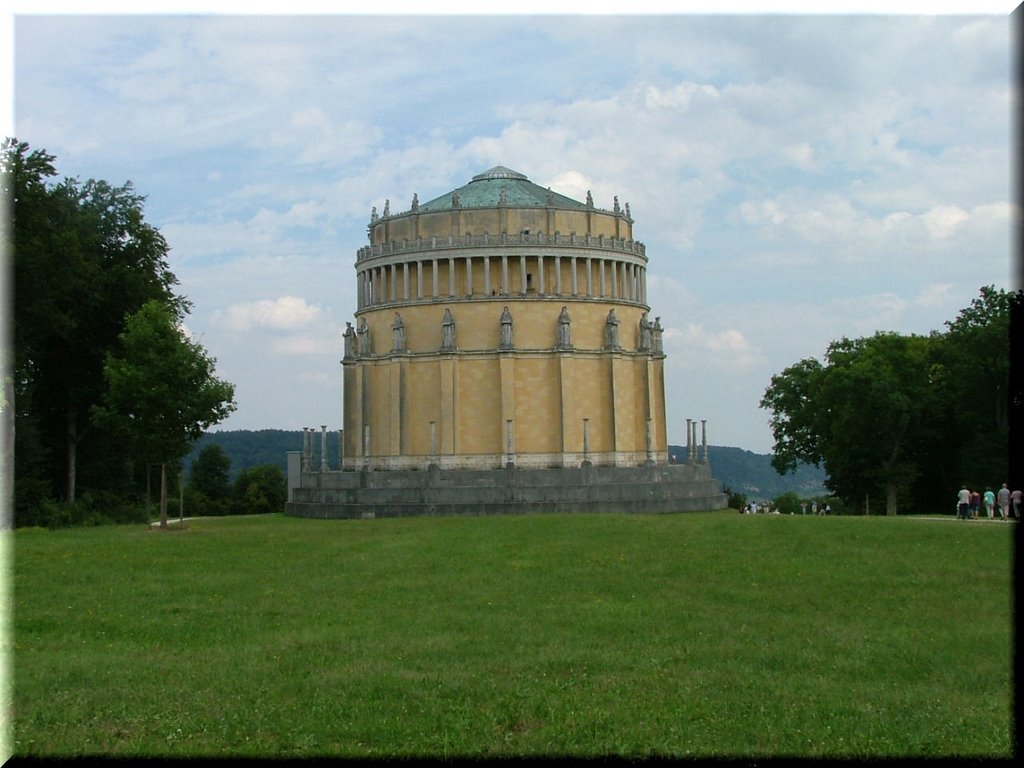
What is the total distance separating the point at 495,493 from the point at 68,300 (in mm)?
20620

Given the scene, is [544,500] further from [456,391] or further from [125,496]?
[125,496]

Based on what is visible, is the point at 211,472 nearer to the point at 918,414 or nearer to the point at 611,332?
the point at 611,332

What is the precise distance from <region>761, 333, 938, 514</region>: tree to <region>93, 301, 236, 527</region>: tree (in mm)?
35594

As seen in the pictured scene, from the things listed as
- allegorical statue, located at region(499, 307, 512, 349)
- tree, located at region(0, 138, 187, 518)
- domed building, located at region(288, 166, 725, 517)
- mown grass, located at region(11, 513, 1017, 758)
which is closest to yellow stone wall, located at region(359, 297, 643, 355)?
domed building, located at region(288, 166, 725, 517)

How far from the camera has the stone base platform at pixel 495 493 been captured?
155 feet

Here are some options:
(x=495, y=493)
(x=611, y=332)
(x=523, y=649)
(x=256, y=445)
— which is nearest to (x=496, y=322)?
(x=611, y=332)

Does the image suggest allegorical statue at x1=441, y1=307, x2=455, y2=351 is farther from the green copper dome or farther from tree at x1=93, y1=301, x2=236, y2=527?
tree at x1=93, y1=301, x2=236, y2=527

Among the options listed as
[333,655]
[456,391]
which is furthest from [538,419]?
[333,655]

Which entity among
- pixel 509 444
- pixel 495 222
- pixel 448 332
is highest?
pixel 495 222

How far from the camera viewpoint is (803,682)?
51.0ft

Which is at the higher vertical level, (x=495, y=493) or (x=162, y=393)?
(x=162, y=393)

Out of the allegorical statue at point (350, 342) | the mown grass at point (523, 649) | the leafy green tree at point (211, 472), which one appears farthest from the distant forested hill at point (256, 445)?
the mown grass at point (523, 649)

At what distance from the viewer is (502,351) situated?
55531 mm

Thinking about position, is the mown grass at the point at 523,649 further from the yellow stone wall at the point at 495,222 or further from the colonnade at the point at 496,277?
the yellow stone wall at the point at 495,222
